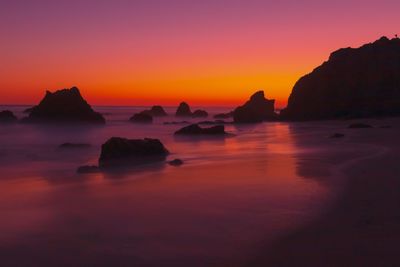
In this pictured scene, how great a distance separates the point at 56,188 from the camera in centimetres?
1140

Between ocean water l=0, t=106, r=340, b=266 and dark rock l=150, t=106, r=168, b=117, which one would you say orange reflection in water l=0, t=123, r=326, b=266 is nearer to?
ocean water l=0, t=106, r=340, b=266

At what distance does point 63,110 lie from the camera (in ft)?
225

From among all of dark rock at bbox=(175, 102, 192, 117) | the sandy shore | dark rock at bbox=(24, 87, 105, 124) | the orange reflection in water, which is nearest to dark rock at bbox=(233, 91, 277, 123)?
dark rock at bbox=(24, 87, 105, 124)

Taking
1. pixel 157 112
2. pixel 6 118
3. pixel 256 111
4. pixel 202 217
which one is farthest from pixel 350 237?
pixel 157 112

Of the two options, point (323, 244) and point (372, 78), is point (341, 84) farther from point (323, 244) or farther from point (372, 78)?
point (323, 244)

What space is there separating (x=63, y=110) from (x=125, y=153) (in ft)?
178

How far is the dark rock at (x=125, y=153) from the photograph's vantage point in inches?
659

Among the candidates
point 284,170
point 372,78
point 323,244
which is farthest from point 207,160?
point 372,78

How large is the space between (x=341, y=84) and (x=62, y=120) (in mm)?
40890

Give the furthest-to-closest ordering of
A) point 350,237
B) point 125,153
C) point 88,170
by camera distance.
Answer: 1. point 125,153
2. point 88,170
3. point 350,237

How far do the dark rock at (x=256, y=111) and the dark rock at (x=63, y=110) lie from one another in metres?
21.7

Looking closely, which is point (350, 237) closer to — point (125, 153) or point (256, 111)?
point (125, 153)

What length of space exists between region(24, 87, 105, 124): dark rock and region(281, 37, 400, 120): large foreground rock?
3044 centimetres

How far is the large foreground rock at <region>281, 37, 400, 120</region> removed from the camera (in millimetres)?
56250
